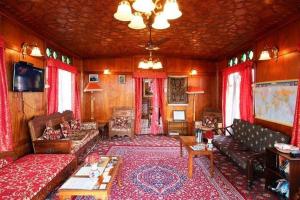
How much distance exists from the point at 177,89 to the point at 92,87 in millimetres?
3078

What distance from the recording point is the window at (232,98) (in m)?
6.29

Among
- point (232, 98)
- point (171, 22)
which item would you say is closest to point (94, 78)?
point (171, 22)

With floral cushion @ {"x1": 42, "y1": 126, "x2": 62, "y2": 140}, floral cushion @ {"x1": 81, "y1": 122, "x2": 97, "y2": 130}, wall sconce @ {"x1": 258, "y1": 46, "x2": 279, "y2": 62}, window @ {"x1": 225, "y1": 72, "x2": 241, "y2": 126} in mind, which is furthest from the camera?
floral cushion @ {"x1": 81, "y1": 122, "x2": 97, "y2": 130}

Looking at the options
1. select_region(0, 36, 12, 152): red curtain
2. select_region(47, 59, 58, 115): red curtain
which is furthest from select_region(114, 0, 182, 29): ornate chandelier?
select_region(47, 59, 58, 115): red curtain

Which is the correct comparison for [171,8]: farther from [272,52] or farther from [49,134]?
[49,134]

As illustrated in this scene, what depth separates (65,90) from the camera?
6672 mm

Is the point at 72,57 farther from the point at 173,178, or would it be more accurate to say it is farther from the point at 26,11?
the point at 173,178

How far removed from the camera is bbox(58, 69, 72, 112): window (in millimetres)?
6340

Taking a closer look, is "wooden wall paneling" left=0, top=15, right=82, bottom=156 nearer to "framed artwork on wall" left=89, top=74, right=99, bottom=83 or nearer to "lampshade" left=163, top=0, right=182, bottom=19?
"lampshade" left=163, top=0, right=182, bottom=19

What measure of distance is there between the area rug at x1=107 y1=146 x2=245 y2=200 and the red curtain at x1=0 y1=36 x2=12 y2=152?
1.88 metres

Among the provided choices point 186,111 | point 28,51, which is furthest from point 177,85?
point 28,51

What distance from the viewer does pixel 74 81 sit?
22.9ft

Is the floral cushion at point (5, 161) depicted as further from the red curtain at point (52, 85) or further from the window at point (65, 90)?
the window at point (65, 90)

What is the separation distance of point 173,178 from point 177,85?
458 centimetres
